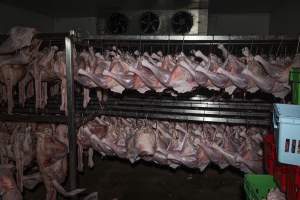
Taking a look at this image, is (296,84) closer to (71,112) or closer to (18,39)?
(71,112)

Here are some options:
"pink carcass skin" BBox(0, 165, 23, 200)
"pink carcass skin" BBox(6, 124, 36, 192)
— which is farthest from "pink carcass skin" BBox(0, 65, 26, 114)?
"pink carcass skin" BBox(0, 165, 23, 200)

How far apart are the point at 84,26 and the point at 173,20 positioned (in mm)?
3000

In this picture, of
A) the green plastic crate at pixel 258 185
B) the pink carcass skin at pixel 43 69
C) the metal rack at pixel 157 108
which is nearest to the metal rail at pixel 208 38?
the metal rack at pixel 157 108

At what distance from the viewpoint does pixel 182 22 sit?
597 cm

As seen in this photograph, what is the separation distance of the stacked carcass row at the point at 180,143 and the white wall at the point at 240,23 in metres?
Result: 4.48

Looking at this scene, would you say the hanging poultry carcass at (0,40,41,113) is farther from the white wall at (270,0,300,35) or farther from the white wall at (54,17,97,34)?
the white wall at (54,17,97,34)

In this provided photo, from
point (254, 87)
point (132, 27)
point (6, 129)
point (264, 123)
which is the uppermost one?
point (132, 27)

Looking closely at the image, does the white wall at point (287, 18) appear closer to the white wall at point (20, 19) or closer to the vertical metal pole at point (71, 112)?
the vertical metal pole at point (71, 112)

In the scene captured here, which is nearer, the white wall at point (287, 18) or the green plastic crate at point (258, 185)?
the green plastic crate at point (258, 185)

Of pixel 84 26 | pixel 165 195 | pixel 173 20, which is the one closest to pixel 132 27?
pixel 173 20

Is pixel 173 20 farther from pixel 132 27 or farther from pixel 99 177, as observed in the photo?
pixel 99 177

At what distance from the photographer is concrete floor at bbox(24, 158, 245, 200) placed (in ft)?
14.1

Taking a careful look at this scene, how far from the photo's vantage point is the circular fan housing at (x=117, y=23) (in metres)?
6.26

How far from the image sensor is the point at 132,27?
249 inches
